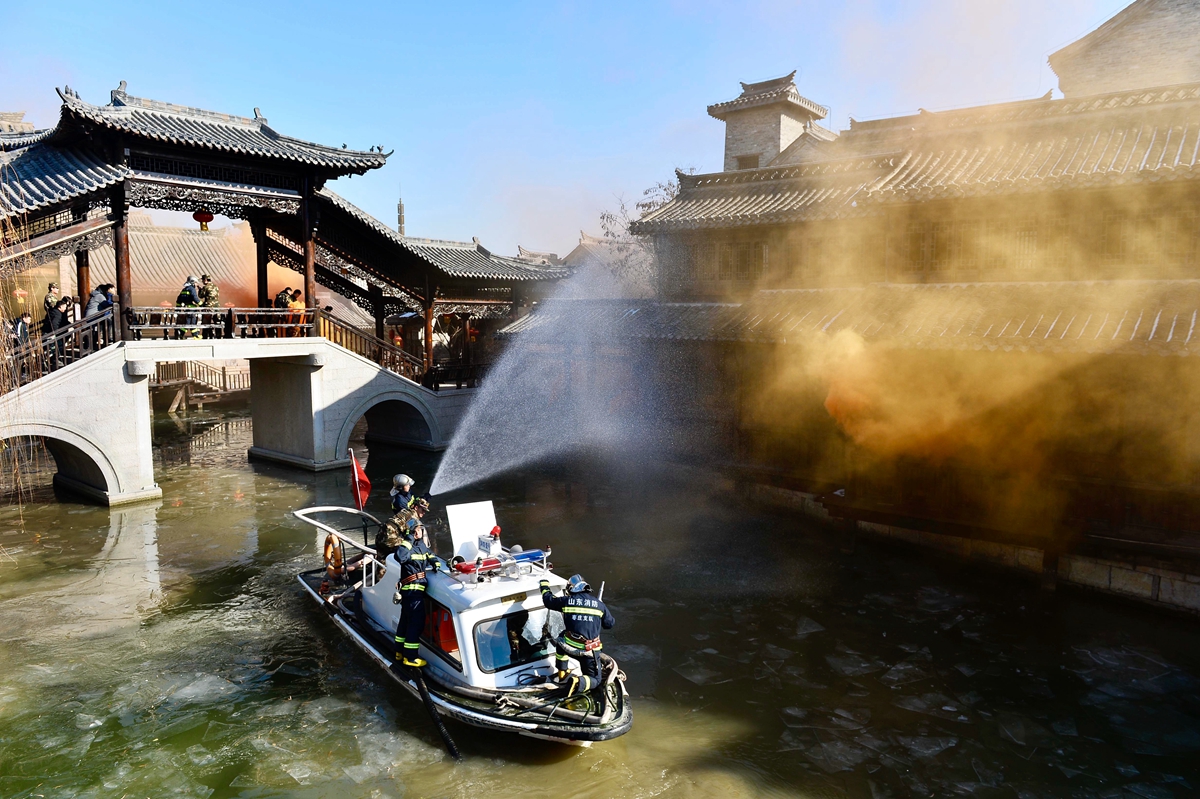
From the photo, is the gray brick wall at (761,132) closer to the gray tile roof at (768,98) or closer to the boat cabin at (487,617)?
the gray tile roof at (768,98)

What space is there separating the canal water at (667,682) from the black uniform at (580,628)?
4.18 ft

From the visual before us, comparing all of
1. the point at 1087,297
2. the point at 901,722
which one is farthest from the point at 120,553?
the point at 1087,297

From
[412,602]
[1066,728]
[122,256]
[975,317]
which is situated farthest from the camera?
[122,256]

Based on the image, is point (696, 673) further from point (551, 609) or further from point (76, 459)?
point (76, 459)

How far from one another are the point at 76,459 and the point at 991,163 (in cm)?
2496

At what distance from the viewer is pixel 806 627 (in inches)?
518

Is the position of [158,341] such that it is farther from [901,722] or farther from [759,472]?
[901,722]

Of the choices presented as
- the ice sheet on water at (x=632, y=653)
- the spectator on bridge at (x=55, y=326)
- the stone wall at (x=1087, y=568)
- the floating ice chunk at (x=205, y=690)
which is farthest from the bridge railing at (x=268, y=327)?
the stone wall at (x=1087, y=568)

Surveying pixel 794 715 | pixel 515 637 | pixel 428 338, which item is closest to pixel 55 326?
pixel 428 338

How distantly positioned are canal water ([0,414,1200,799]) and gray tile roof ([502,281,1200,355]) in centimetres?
478

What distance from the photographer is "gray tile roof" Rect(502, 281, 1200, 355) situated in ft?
43.2

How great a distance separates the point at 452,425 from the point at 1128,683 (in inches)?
902

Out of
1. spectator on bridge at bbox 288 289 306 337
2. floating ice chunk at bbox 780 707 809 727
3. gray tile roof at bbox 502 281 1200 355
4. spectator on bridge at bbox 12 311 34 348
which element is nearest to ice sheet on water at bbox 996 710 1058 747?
floating ice chunk at bbox 780 707 809 727

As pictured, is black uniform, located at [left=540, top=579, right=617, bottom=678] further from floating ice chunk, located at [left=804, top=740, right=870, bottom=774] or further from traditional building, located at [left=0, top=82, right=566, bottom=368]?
traditional building, located at [left=0, top=82, right=566, bottom=368]
